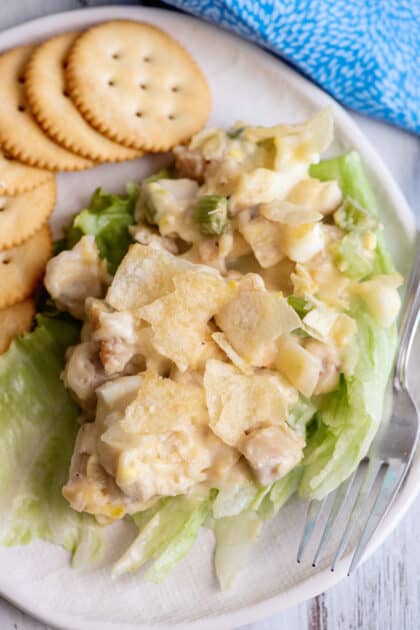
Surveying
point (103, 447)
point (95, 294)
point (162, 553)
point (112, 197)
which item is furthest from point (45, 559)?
point (112, 197)

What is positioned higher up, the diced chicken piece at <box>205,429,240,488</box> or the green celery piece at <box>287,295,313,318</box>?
the green celery piece at <box>287,295,313,318</box>

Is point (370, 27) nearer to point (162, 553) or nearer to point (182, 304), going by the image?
point (182, 304)

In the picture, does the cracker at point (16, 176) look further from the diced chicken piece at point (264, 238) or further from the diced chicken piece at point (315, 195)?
the diced chicken piece at point (315, 195)

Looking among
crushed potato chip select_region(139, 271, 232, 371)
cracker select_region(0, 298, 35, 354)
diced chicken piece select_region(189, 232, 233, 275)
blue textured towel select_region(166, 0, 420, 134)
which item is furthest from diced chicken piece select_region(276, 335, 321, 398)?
blue textured towel select_region(166, 0, 420, 134)

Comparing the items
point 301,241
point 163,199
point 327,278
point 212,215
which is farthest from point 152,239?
point 327,278

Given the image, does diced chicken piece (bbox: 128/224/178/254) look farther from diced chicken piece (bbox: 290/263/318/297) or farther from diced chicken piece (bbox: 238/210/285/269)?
diced chicken piece (bbox: 290/263/318/297)

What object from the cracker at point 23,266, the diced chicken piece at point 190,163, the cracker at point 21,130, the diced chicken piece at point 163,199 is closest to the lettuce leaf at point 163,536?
the cracker at point 23,266

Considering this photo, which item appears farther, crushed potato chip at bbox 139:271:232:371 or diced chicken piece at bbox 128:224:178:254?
diced chicken piece at bbox 128:224:178:254

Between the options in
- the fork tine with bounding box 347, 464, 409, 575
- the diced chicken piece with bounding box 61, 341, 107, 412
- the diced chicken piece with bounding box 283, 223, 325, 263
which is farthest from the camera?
the fork tine with bounding box 347, 464, 409, 575
